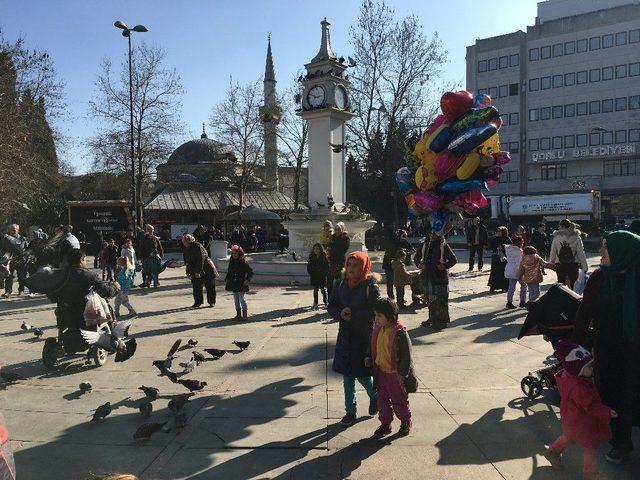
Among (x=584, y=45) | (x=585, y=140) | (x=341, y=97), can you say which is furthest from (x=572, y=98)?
(x=341, y=97)

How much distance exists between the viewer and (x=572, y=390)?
12.5 ft

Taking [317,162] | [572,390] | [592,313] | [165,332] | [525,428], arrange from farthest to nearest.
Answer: [317,162]
[165,332]
[525,428]
[592,313]
[572,390]

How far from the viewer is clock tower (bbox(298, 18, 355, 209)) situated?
17984 mm

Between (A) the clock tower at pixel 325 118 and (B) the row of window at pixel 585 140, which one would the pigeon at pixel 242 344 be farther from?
(B) the row of window at pixel 585 140

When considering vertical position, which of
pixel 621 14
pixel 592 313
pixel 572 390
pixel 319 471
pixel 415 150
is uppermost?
pixel 621 14

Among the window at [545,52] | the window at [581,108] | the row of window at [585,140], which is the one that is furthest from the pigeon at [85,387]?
the window at [545,52]

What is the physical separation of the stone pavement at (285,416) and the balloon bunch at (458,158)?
2384 millimetres

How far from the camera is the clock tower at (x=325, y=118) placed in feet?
59.0

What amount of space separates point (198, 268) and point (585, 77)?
2291 inches

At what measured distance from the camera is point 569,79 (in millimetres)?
57875

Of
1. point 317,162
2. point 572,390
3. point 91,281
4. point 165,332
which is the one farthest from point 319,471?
point 317,162

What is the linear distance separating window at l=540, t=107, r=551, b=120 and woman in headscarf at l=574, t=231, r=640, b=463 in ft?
201

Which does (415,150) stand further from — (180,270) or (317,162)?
(180,270)

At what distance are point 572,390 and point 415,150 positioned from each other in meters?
6.98
